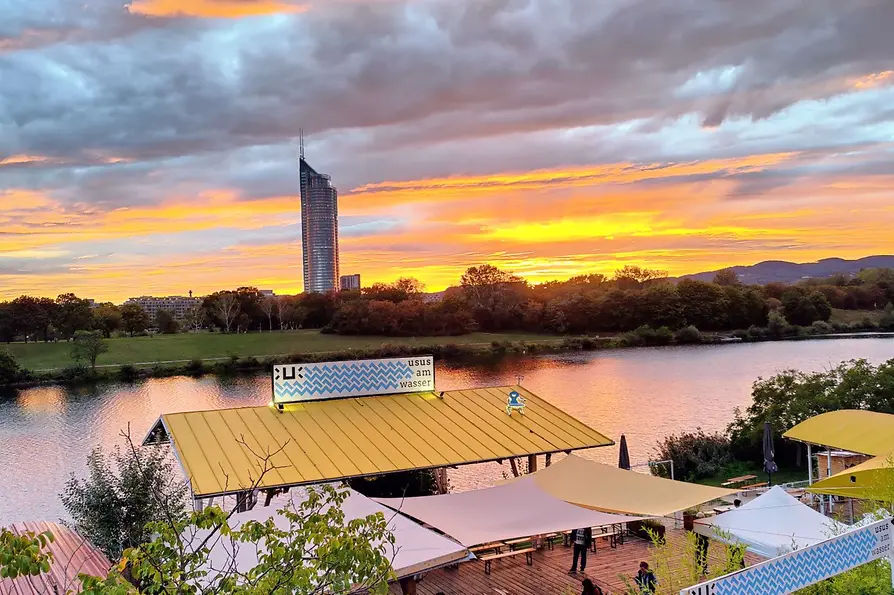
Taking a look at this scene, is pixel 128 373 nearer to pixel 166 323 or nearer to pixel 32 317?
pixel 32 317

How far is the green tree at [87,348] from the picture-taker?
55.2 metres

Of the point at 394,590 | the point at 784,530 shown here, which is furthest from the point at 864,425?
the point at 394,590

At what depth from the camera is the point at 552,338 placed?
7238 centimetres

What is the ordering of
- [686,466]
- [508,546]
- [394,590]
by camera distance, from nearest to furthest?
[394,590], [508,546], [686,466]

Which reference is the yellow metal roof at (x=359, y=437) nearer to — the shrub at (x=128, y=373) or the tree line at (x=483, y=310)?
the shrub at (x=128, y=373)

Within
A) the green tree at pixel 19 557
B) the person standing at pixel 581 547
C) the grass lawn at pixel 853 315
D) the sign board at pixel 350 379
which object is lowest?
the person standing at pixel 581 547

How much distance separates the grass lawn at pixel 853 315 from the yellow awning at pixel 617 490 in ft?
225

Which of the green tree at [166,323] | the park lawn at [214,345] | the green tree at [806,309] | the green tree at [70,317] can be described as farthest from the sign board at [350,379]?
the green tree at [166,323]

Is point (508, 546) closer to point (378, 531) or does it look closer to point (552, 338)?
point (378, 531)

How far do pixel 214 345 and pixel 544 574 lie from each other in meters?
58.9

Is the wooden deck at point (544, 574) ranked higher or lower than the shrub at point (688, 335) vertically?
lower

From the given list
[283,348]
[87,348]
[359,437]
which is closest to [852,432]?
[359,437]

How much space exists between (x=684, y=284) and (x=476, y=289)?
75.8 feet

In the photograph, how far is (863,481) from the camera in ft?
40.2
